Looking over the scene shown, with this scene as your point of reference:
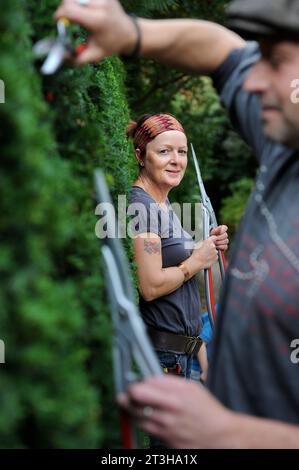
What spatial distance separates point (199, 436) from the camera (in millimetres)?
1675

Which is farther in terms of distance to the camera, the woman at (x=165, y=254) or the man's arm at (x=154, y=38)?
the woman at (x=165, y=254)

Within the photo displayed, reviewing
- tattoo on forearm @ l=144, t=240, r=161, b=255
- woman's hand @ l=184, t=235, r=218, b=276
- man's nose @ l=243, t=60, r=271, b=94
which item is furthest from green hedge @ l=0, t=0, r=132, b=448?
woman's hand @ l=184, t=235, r=218, b=276

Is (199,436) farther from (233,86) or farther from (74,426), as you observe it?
(233,86)

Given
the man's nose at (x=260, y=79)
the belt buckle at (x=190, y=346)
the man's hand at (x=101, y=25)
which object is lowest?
the belt buckle at (x=190, y=346)

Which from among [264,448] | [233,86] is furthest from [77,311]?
[233,86]

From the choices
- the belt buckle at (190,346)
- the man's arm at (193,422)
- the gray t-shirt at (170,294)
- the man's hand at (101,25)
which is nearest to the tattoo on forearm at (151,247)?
the gray t-shirt at (170,294)

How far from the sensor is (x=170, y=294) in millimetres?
4047

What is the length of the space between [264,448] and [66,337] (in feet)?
1.89

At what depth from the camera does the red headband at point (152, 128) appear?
174 inches

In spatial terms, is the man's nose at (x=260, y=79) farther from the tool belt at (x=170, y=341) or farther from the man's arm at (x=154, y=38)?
the tool belt at (x=170, y=341)

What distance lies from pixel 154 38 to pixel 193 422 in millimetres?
1132

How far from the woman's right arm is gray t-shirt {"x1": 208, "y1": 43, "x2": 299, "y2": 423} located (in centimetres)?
173

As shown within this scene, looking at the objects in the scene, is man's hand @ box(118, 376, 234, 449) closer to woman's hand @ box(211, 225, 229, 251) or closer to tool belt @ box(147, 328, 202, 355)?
tool belt @ box(147, 328, 202, 355)

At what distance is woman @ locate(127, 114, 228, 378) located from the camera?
3.83 m
